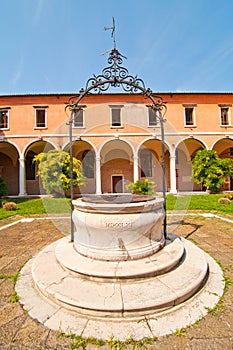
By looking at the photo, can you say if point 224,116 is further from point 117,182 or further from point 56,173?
point 56,173

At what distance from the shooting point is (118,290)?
2207mm

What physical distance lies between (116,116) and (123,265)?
46.7ft

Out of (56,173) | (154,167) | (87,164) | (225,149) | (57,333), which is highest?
(225,149)

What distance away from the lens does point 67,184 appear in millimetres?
12734

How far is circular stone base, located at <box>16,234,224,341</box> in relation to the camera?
5.91 feet

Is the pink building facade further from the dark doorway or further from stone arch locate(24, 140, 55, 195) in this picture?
the dark doorway

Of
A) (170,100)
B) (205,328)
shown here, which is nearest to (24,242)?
(205,328)

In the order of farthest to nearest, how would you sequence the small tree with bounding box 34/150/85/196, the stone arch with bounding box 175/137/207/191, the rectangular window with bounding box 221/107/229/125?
the stone arch with bounding box 175/137/207/191 < the rectangular window with bounding box 221/107/229/125 < the small tree with bounding box 34/150/85/196

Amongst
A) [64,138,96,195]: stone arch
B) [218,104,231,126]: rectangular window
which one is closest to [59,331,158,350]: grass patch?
[64,138,96,195]: stone arch

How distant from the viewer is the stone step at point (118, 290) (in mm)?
1930

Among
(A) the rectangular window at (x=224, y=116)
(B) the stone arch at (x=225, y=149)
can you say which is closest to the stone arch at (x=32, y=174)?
(A) the rectangular window at (x=224, y=116)

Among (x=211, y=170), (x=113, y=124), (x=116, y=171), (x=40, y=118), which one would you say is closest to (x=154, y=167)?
(x=116, y=171)

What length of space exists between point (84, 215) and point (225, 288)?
2259 millimetres

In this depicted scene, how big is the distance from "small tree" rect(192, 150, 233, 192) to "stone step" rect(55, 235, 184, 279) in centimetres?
1206
